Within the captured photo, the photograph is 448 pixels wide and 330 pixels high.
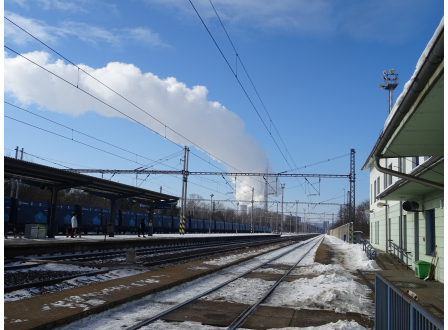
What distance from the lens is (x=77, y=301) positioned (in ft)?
27.0

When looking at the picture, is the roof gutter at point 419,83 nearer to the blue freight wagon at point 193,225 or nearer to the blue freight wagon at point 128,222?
the blue freight wagon at point 128,222

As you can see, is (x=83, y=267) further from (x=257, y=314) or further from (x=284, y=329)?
(x=284, y=329)

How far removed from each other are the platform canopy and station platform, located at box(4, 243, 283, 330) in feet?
34.2

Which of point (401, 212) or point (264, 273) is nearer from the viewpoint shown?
point (264, 273)

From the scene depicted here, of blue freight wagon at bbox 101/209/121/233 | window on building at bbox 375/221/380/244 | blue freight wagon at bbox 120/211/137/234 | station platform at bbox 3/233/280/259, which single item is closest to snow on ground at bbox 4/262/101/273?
station platform at bbox 3/233/280/259

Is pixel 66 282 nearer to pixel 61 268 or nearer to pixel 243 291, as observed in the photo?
pixel 61 268

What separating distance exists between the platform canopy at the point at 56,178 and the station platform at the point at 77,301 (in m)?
10.4

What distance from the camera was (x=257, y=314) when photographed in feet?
27.2

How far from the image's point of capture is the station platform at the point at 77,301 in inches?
263

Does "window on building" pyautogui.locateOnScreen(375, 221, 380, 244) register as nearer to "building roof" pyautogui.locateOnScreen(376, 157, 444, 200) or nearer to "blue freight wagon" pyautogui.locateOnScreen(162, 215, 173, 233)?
"building roof" pyautogui.locateOnScreen(376, 157, 444, 200)

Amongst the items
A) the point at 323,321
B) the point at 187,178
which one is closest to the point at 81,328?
the point at 323,321

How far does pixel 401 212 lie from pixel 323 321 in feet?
47.2

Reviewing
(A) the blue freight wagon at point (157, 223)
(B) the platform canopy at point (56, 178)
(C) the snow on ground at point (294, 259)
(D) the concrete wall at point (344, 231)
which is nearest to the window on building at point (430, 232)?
(C) the snow on ground at point (294, 259)

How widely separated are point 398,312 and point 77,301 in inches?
241
